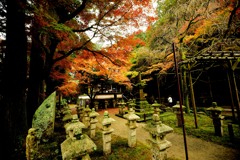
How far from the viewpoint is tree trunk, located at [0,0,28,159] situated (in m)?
4.63

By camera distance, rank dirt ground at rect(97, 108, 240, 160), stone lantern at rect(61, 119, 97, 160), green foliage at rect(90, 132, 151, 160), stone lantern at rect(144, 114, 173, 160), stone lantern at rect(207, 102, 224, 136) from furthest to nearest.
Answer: stone lantern at rect(207, 102, 224, 136) < green foliage at rect(90, 132, 151, 160) < dirt ground at rect(97, 108, 240, 160) < stone lantern at rect(144, 114, 173, 160) < stone lantern at rect(61, 119, 97, 160)

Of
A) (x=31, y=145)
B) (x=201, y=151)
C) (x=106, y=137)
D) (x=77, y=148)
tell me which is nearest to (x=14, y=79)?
(x=31, y=145)

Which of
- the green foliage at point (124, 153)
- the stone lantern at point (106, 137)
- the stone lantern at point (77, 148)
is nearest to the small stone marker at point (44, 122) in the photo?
the green foliage at point (124, 153)

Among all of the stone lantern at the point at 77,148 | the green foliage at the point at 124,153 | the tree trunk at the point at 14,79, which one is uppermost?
the tree trunk at the point at 14,79

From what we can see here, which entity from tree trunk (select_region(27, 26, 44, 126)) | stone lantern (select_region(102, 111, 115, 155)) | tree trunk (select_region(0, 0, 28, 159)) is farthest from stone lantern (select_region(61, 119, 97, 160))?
tree trunk (select_region(27, 26, 44, 126))

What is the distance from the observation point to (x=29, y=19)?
618 centimetres

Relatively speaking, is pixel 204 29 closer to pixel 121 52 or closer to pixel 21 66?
pixel 121 52

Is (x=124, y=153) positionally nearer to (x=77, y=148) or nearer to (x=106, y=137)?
(x=106, y=137)

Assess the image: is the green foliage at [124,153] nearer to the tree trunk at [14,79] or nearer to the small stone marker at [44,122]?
the small stone marker at [44,122]

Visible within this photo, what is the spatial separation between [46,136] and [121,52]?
6296 millimetres

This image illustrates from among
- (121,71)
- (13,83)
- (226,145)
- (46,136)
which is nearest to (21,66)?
(13,83)

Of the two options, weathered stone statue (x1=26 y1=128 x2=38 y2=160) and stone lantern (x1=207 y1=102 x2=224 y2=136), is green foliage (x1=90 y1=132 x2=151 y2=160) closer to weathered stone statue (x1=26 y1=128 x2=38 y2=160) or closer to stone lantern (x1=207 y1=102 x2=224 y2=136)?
weathered stone statue (x1=26 y1=128 x2=38 y2=160)

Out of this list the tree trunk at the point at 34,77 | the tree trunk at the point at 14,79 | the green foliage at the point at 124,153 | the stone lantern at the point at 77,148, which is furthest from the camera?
the tree trunk at the point at 34,77

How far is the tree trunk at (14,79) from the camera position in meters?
4.63
